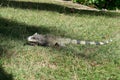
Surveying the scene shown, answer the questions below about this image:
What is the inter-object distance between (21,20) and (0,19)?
0.59 m

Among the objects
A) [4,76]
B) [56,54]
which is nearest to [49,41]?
[56,54]

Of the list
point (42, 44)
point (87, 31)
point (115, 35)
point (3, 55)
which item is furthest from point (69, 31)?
point (3, 55)

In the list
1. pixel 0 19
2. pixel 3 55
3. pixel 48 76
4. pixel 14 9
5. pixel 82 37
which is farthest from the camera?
pixel 14 9

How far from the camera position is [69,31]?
9273 mm

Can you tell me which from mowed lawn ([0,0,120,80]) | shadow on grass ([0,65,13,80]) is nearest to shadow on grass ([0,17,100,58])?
mowed lawn ([0,0,120,80])

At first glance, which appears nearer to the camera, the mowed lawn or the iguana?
the mowed lawn

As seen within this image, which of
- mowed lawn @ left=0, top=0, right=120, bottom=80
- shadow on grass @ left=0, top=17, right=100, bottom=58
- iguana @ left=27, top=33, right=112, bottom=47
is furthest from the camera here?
iguana @ left=27, top=33, right=112, bottom=47

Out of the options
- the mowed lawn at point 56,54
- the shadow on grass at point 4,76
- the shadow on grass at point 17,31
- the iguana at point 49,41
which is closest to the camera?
the shadow on grass at point 4,76

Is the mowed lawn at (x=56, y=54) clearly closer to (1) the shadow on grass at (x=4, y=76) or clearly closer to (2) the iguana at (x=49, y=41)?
(1) the shadow on grass at (x=4, y=76)

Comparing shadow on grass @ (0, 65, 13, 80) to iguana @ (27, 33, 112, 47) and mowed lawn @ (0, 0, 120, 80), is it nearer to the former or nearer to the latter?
mowed lawn @ (0, 0, 120, 80)

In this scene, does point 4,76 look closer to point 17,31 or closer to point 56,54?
point 56,54

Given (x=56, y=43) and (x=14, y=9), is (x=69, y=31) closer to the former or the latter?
(x=56, y=43)

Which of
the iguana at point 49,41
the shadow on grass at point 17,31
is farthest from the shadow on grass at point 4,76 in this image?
the iguana at point 49,41

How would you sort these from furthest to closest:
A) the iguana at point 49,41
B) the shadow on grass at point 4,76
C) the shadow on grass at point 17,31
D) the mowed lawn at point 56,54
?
1. the iguana at point 49,41
2. the shadow on grass at point 17,31
3. the mowed lawn at point 56,54
4. the shadow on grass at point 4,76
